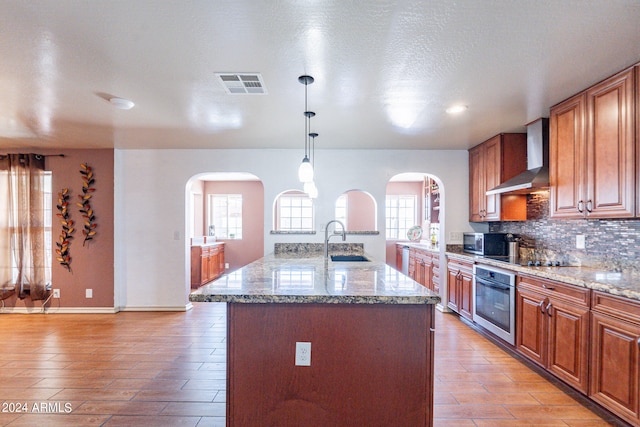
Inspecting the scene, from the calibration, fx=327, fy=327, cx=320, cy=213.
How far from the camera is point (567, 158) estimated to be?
2.66 metres

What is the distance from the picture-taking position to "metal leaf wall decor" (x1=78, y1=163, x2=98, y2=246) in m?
4.46

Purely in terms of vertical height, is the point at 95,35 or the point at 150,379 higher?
the point at 95,35

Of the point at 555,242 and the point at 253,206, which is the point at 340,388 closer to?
the point at 555,242

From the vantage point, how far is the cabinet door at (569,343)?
7.15 ft

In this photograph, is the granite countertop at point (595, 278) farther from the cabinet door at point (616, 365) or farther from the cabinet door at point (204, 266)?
the cabinet door at point (204, 266)

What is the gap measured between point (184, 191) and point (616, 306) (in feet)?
15.2

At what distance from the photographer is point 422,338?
1.59 meters

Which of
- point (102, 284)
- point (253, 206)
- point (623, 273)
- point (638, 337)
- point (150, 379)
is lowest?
point (150, 379)

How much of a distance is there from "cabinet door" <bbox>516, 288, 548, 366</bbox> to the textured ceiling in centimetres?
164

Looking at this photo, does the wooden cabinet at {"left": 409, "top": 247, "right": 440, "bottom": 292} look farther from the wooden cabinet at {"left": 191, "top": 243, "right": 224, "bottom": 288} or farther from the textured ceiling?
the wooden cabinet at {"left": 191, "top": 243, "right": 224, "bottom": 288}

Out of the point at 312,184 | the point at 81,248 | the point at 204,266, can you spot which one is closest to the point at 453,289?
the point at 312,184

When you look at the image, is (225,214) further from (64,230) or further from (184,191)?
(64,230)

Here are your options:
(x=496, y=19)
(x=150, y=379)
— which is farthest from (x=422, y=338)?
(x=150, y=379)

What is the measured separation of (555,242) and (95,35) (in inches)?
163
